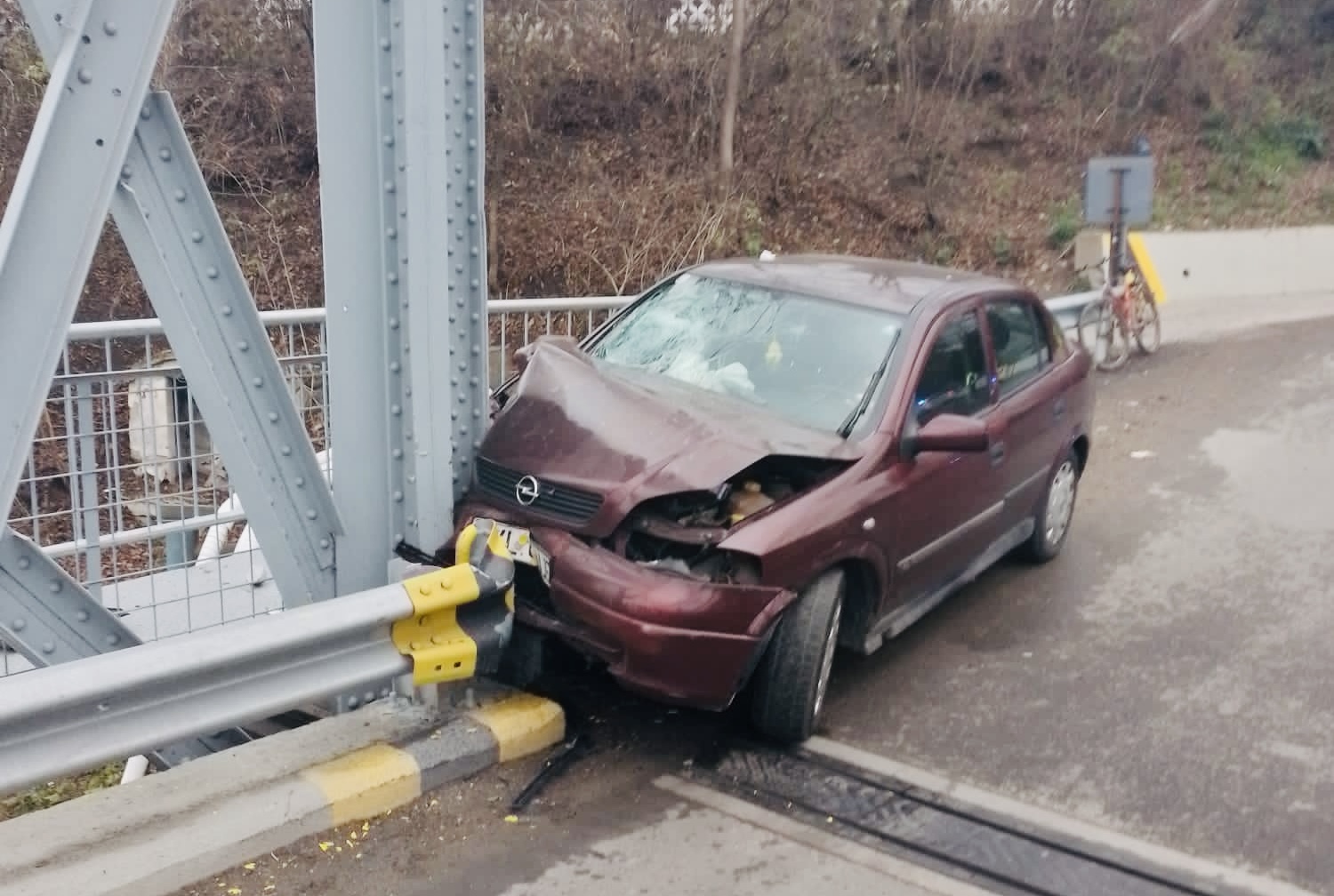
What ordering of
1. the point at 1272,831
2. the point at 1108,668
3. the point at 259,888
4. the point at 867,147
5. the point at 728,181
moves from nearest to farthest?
the point at 259,888 < the point at 1272,831 < the point at 1108,668 < the point at 728,181 < the point at 867,147

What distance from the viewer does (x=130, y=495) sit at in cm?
548

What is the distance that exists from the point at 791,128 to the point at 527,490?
51.1 ft

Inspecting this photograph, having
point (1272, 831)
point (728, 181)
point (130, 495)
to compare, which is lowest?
point (1272, 831)

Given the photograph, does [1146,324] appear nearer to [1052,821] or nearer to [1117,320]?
[1117,320]

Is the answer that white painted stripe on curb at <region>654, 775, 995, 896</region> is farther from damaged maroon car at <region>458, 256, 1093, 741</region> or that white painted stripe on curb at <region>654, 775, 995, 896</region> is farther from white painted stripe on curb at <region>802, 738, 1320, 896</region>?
white painted stripe on curb at <region>802, 738, 1320, 896</region>

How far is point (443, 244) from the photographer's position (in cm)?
465

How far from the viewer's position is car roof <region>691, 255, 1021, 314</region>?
5.81m


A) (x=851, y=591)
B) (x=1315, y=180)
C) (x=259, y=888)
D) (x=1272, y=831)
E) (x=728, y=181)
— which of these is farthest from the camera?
(x=1315, y=180)

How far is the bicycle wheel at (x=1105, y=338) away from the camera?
12922mm

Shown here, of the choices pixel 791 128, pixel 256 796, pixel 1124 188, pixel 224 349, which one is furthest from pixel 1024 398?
pixel 791 128

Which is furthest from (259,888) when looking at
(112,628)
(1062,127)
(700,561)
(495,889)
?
(1062,127)

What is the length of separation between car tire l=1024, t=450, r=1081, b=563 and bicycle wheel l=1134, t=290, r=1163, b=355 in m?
6.58

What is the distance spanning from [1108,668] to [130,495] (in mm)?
4473

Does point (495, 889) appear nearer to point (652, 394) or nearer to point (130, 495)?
point (652, 394)
